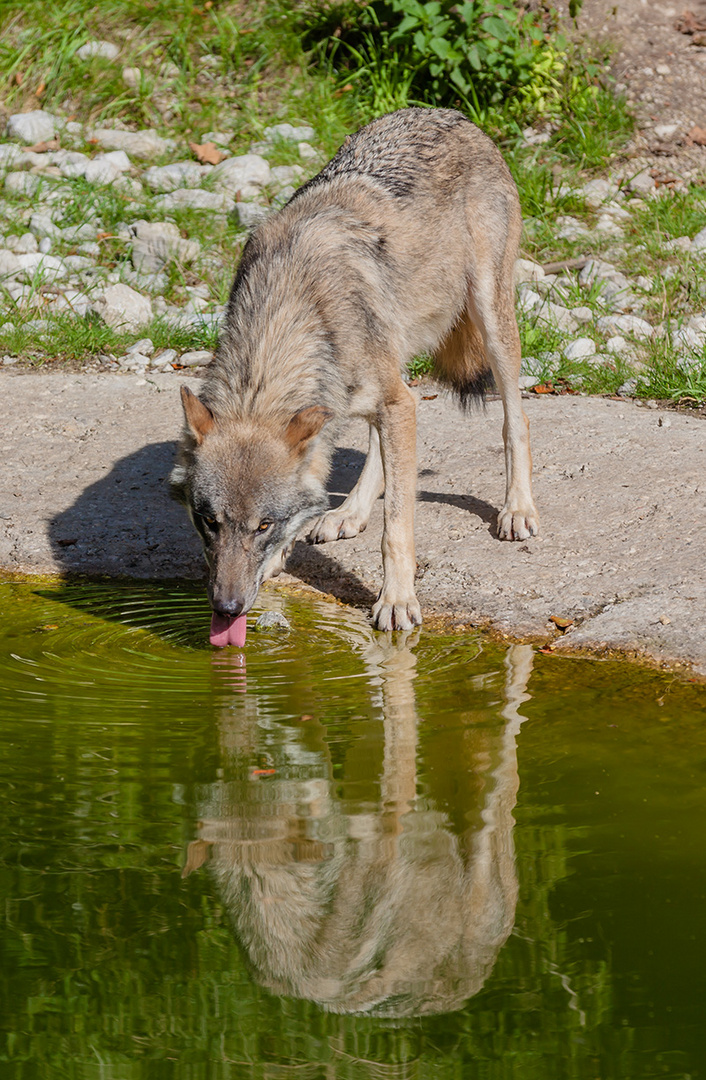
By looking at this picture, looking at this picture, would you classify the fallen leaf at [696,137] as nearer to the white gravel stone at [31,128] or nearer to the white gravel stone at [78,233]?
the white gravel stone at [78,233]

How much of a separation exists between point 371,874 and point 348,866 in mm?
71

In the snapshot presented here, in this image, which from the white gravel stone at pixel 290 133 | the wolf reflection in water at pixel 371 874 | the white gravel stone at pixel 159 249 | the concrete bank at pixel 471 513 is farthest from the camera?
the white gravel stone at pixel 290 133

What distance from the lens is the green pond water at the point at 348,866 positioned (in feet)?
7.85

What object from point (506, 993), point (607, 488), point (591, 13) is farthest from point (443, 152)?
point (591, 13)

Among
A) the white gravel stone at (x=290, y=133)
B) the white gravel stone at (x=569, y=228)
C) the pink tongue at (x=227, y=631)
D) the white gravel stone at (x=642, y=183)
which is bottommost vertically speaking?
the white gravel stone at (x=569, y=228)

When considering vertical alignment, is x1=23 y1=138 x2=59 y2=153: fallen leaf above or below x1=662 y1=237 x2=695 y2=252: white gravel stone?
above

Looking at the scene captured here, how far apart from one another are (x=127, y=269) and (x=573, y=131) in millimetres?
4084

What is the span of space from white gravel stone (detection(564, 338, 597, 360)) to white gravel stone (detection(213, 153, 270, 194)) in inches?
126

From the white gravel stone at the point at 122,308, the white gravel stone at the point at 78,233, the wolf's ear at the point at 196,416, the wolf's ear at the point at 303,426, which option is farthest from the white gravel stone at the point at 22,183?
the wolf's ear at the point at 303,426

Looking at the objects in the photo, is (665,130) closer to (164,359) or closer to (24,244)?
(164,359)

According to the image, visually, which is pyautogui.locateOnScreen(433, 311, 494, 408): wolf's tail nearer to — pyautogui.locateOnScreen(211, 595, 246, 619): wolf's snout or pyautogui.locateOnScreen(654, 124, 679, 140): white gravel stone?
pyautogui.locateOnScreen(211, 595, 246, 619): wolf's snout

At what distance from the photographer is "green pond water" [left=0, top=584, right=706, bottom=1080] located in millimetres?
2393

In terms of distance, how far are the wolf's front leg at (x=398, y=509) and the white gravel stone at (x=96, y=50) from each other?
7.19m

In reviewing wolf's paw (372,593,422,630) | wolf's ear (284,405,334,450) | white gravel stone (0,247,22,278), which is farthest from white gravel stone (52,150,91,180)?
wolf's paw (372,593,422,630)
